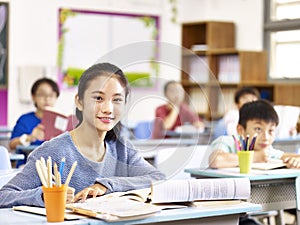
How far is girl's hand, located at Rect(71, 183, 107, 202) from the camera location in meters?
2.34

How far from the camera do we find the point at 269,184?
3.36m

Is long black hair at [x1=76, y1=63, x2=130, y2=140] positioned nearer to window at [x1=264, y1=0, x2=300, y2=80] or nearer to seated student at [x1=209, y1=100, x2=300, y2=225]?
seated student at [x1=209, y1=100, x2=300, y2=225]

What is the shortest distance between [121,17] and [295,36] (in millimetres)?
2042

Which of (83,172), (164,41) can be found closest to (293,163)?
(83,172)

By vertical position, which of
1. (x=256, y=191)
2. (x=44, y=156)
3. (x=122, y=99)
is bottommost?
(x=256, y=191)

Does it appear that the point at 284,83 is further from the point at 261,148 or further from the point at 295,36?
the point at 261,148

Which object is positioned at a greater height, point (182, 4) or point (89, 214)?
point (182, 4)

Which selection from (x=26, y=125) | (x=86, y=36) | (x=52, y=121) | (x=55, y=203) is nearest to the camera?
(x=55, y=203)

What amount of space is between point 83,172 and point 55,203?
0.38 metres

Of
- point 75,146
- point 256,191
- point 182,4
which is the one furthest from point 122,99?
point 182,4

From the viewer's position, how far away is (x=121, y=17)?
28.3 ft

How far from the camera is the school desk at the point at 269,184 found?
10.8 feet

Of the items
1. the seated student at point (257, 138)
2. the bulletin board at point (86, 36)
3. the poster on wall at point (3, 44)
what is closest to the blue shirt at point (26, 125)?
the seated student at point (257, 138)

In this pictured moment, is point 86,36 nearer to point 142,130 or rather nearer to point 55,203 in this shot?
point 142,130
